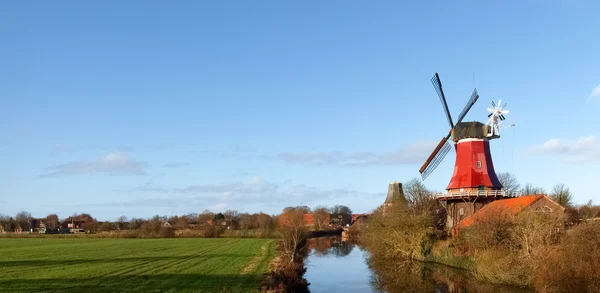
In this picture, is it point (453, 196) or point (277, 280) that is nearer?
point (277, 280)

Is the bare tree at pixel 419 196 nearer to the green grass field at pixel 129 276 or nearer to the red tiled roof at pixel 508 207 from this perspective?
the red tiled roof at pixel 508 207

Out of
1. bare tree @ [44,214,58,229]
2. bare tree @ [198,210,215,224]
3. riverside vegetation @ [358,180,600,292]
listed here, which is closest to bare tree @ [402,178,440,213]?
riverside vegetation @ [358,180,600,292]

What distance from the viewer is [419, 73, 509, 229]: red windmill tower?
4481cm

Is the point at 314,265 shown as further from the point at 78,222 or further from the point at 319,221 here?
the point at 78,222

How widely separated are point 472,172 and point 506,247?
678 inches

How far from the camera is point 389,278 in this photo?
32.9 m

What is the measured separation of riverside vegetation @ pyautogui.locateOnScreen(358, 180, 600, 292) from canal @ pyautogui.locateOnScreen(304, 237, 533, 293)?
846 millimetres

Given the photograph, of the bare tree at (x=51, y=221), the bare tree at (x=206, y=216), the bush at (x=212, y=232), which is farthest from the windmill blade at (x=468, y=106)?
the bare tree at (x=51, y=221)

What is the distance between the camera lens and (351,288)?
2917cm

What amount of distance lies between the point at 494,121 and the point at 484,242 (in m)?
19.4

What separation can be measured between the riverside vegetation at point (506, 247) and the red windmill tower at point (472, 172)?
2700 millimetres

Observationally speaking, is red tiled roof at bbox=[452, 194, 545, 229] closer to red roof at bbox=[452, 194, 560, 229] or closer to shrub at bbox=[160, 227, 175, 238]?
red roof at bbox=[452, 194, 560, 229]

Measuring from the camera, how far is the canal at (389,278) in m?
28.0

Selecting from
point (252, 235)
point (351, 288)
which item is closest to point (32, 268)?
point (351, 288)
